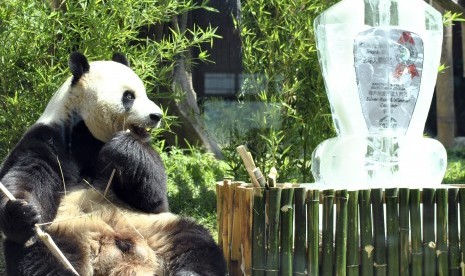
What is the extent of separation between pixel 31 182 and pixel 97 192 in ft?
1.04

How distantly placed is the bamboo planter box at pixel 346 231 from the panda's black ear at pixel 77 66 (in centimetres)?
90

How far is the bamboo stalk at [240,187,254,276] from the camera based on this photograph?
12.1 ft

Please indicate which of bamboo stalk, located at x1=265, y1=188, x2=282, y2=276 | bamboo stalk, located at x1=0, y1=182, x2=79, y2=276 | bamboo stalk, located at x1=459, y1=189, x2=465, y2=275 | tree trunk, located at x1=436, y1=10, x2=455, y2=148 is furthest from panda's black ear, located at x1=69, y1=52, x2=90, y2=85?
tree trunk, located at x1=436, y1=10, x2=455, y2=148

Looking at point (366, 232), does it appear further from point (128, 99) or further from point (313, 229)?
point (128, 99)

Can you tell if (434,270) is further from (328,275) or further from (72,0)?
(72,0)

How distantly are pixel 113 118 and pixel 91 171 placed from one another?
0.26 meters

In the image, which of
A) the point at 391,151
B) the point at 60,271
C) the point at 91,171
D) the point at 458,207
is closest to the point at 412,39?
the point at 391,151

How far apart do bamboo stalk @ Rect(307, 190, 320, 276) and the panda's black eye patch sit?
91 centimetres

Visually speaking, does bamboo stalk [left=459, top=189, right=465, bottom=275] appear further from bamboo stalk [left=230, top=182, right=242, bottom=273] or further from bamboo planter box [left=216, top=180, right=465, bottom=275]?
bamboo stalk [left=230, top=182, right=242, bottom=273]

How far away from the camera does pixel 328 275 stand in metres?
3.73

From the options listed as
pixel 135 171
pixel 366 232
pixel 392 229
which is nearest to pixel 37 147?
pixel 135 171

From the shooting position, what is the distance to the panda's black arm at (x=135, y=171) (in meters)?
3.55

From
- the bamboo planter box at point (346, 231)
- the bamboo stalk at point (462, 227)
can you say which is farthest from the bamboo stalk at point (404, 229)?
the bamboo stalk at point (462, 227)

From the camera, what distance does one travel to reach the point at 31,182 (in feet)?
11.4
